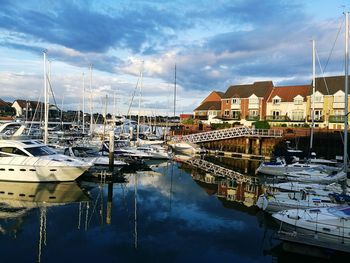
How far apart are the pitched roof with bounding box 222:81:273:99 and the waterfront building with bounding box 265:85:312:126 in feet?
4.51

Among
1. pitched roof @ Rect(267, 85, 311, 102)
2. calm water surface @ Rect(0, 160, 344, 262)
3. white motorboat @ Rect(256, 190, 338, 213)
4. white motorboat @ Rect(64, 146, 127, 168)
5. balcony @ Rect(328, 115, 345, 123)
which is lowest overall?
calm water surface @ Rect(0, 160, 344, 262)

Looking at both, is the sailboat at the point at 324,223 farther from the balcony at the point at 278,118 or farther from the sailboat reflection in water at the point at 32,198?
the balcony at the point at 278,118

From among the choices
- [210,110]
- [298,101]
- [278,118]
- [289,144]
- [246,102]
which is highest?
[246,102]

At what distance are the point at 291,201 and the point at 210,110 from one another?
60021 millimetres

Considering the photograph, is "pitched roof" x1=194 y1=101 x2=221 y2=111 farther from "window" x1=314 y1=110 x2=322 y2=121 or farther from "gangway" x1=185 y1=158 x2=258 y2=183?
"gangway" x1=185 y1=158 x2=258 y2=183

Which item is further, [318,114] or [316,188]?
[318,114]

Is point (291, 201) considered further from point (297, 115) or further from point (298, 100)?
point (298, 100)

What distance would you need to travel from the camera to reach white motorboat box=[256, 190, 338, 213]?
1638 centimetres

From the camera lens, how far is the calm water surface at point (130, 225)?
12883 mm

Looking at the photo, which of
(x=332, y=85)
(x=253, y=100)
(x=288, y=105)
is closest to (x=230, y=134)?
(x=288, y=105)

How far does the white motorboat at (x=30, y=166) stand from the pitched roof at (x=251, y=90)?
4743 cm

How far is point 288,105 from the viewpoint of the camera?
60312 mm

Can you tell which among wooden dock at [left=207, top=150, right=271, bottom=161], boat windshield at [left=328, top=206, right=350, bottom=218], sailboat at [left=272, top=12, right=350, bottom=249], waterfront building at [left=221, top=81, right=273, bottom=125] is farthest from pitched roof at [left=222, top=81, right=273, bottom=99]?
sailboat at [left=272, top=12, right=350, bottom=249]

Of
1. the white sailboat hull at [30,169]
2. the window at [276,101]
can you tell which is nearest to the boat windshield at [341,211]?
the white sailboat hull at [30,169]
